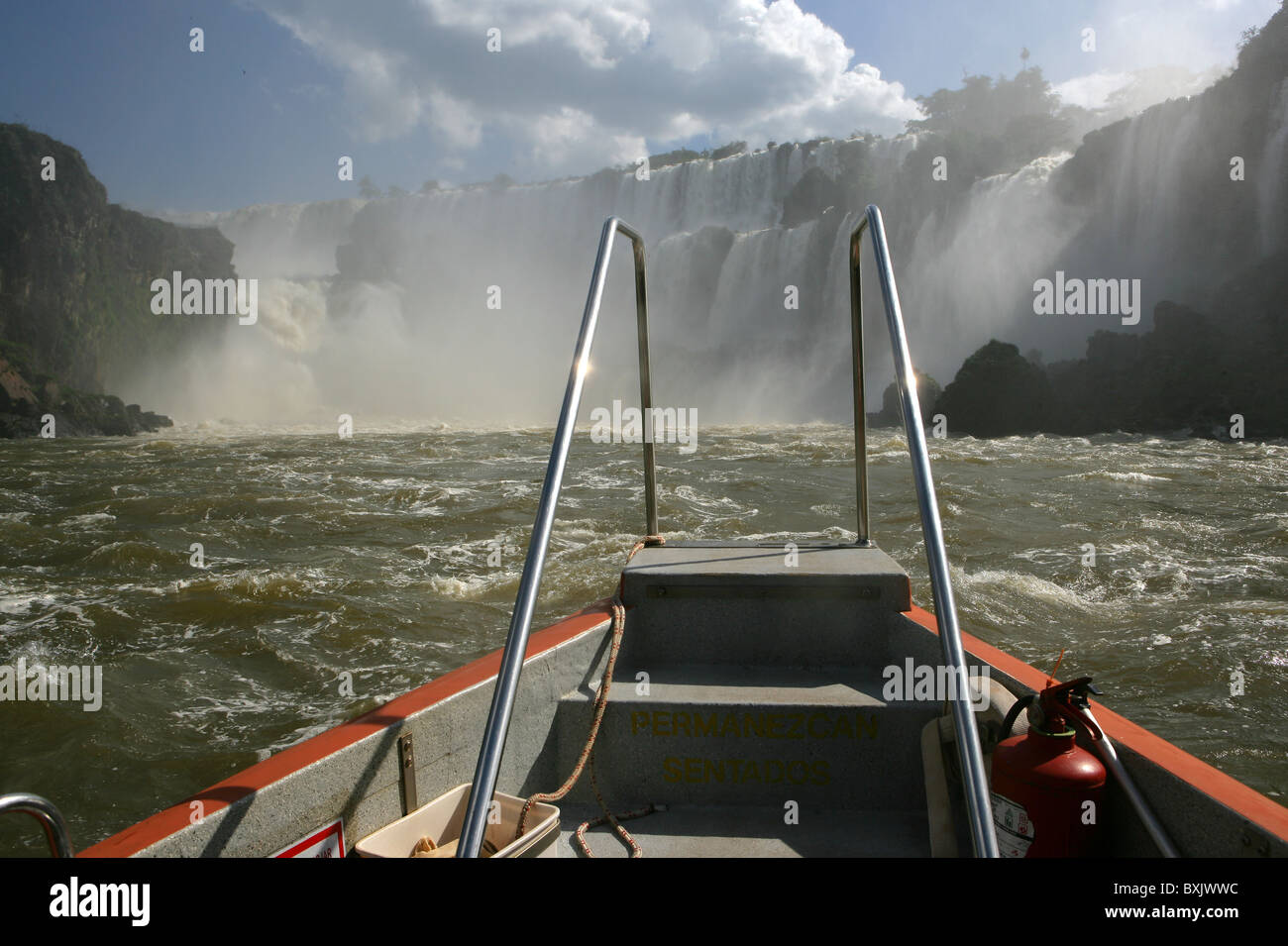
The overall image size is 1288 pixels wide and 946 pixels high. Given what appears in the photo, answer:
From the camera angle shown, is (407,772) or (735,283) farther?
(735,283)

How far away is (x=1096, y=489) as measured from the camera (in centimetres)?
1413

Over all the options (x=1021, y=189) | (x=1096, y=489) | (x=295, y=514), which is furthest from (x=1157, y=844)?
(x=1021, y=189)

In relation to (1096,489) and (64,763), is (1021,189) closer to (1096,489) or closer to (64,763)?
(1096,489)

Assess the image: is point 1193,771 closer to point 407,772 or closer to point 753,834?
point 753,834

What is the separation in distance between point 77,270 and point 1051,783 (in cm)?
6071

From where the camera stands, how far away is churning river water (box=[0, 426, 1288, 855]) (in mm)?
5355

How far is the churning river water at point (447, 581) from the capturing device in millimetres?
5355

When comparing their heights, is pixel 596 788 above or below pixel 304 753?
below

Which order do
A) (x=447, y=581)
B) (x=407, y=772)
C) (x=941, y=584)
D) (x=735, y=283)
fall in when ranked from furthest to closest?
(x=735, y=283), (x=447, y=581), (x=407, y=772), (x=941, y=584)

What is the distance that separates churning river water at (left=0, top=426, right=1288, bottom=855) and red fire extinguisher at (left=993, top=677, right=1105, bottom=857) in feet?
11.6

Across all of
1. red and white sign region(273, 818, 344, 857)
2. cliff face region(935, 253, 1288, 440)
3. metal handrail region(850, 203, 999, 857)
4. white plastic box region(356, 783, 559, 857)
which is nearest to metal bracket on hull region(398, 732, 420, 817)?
white plastic box region(356, 783, 559, 857)

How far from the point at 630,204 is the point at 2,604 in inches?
1824

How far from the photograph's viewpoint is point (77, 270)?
5019cm

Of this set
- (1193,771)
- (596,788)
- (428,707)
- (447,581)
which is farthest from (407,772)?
(447,581)
